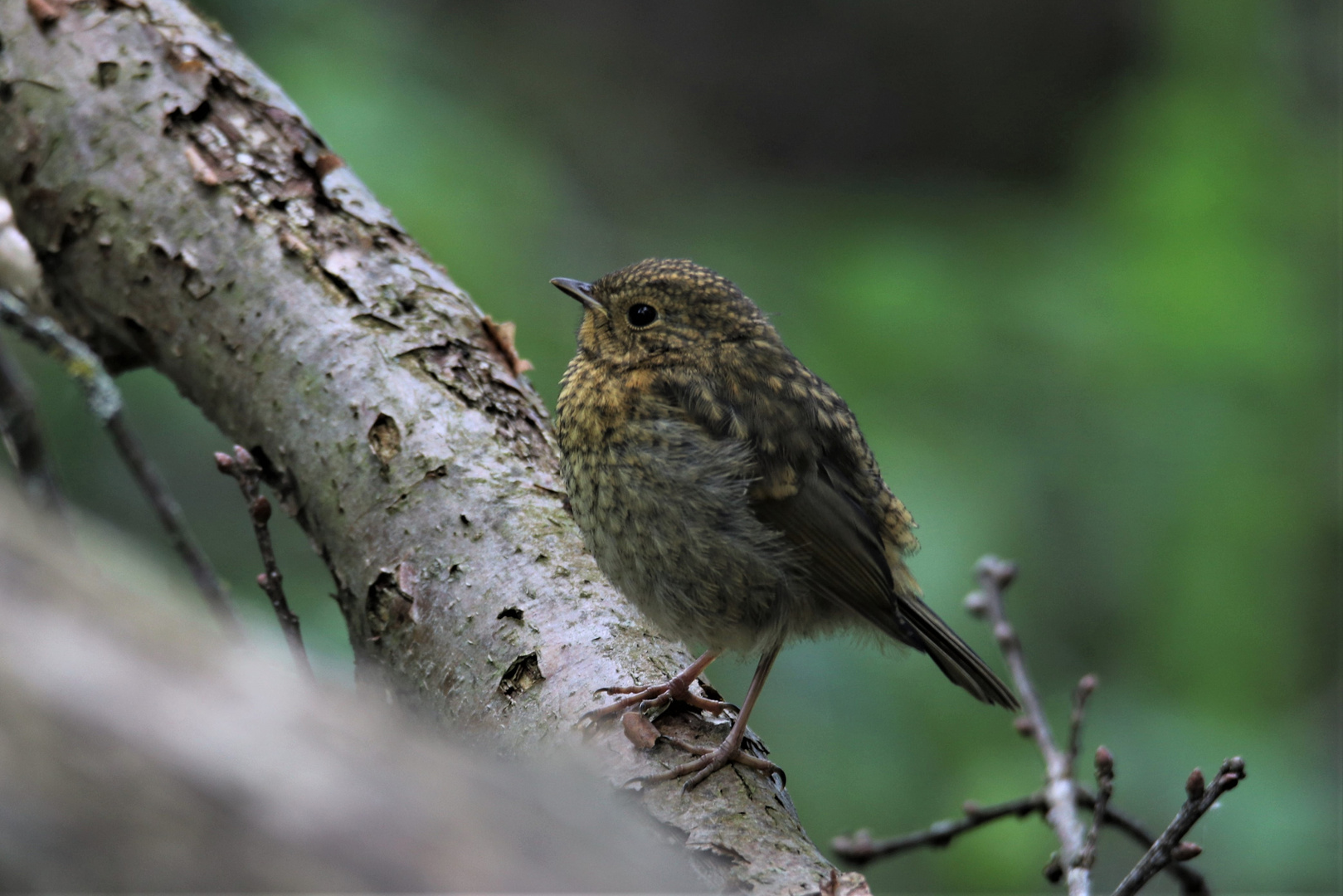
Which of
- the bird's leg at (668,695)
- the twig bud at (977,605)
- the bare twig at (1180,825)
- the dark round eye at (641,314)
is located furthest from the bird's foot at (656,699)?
the dark round eye at (641,314)

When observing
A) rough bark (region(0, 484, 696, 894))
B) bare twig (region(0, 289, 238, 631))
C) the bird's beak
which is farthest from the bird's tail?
rough bark (region(0, 484, 696, 894))

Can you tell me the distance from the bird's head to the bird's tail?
792 millimetres

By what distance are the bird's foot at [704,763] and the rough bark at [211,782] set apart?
107cm

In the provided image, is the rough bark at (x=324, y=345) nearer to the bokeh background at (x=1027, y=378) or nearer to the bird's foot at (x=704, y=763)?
the bird's foot at (x=704, y=763)

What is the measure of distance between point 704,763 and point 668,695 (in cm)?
28

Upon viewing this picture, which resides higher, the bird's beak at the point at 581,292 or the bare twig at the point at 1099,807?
the bird's beak at the point at 581,292

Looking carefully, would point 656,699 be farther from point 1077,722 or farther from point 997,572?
point 997,572

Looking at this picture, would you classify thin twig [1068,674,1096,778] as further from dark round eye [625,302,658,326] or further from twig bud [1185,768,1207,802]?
dark round eye [625,302,658,326]

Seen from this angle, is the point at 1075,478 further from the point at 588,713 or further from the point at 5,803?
the point at 5,803

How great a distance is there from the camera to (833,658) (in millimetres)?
3488

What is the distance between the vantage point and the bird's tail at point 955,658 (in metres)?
2.68

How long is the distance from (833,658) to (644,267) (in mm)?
1352

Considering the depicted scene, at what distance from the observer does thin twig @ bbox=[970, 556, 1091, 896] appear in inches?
75.4

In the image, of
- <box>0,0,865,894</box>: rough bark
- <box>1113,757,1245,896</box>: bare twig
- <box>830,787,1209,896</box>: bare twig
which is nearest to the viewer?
<box>1113,757,1245,896</box>: bare twig
